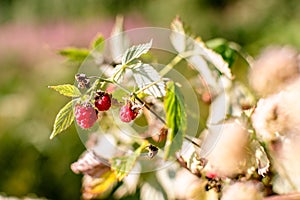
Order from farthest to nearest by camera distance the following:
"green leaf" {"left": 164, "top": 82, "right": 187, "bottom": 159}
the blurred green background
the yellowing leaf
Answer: the blurred green background
the yellowing leaf
"green leaf" {"left": 164, "top": 82, "right": 187, "bottom": 159}

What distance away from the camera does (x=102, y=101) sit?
34 centimetres


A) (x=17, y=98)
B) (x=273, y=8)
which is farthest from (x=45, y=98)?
(x=273, y=8)

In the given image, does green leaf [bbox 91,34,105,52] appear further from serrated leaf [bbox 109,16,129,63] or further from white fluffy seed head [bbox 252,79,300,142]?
white fluffy seed head [bbox 252,79,300,142]

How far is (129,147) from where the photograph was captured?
0.46m

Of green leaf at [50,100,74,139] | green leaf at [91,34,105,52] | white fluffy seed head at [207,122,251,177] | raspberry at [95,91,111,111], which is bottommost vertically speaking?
white fluffy seed head at [207,122,251,177]

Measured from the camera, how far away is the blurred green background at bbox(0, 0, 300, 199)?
0.68m

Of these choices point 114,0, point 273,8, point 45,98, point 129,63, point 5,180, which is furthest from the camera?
point 114,0

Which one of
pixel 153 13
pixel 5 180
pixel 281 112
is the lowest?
pixel 5 180

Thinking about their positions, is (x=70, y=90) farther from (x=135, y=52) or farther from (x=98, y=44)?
(x=98, y=44)

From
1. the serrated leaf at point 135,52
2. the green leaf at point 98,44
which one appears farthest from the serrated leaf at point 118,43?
the serrated leaf at point 135,52

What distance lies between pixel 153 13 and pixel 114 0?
0.32m

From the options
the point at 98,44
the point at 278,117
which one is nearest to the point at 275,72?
the point at 278,117

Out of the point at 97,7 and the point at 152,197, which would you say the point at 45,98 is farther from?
the point at 97,7

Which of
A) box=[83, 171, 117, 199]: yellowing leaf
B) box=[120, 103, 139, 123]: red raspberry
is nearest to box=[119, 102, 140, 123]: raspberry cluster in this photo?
box=[120, 103, 139, 123]: red raspberry
